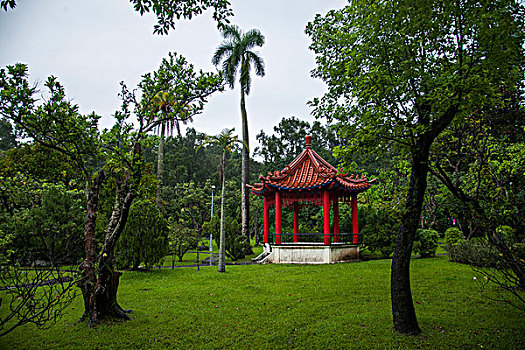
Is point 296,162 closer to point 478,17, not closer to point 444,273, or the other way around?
point 444,273

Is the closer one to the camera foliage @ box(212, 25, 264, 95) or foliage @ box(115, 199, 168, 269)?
foliage @ box(115, 199, 168, 269)

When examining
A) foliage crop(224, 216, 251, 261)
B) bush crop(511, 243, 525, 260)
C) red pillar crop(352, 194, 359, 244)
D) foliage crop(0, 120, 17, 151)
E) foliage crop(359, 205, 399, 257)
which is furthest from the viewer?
foliage crop(0, 120, 17, 151)

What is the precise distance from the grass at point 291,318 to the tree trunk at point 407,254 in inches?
9.0

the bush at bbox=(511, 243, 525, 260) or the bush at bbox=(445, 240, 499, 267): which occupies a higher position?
the bush at bbox=(511, 243, 525, 260)

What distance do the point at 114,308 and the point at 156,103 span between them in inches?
154

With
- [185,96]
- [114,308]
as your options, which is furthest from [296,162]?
[114,308]

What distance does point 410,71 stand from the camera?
428 centimetres

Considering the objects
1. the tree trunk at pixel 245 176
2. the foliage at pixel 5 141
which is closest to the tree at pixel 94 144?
the tree trunk at pixel 245 176

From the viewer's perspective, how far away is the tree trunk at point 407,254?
494 centimetres

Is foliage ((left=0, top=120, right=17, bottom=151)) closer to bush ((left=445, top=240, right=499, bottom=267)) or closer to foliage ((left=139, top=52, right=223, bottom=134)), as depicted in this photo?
foliage ((left=139, top=52, right=223, bottom=134))

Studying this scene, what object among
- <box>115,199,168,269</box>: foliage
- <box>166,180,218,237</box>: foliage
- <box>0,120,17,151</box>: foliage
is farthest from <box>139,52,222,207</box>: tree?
<box>0,120,17,151</box>: foliage

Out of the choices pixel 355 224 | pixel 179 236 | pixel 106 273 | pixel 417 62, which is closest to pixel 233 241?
pixel 179 236

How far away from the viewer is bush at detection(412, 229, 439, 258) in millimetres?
13438

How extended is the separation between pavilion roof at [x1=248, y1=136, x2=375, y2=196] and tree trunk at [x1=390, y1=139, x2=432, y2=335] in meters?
8.34
